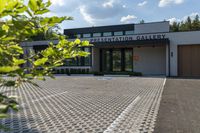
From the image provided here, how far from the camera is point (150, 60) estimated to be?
88.0ft

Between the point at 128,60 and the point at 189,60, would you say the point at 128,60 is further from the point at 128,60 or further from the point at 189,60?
the point at 189,60

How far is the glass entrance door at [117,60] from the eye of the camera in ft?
92.9

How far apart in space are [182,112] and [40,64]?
6628 millimetres

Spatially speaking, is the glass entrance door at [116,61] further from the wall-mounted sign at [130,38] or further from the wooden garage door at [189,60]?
the wooden garage door at [189,60]

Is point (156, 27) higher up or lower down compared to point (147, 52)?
higher up

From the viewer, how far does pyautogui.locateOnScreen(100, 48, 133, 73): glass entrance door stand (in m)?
28.3

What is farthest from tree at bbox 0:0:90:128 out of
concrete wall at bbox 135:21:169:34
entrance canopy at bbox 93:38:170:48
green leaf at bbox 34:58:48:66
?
concrete wall at bbox 135:21:169:34

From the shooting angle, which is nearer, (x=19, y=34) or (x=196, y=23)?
(x=19, y=34)

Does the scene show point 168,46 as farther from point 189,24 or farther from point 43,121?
point 189,24

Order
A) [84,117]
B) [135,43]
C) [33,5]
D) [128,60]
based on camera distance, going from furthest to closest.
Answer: [128,60], [135,43], [84,117], [33,5]

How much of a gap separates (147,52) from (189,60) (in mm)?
4721

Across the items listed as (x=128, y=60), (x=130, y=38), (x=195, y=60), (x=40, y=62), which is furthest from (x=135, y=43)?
(x=40, y=62)

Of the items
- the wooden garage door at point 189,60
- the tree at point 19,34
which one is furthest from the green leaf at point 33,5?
the wooden garage door at point 189,60

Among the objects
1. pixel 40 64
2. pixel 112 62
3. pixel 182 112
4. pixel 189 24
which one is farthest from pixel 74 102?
pixel 189 24
